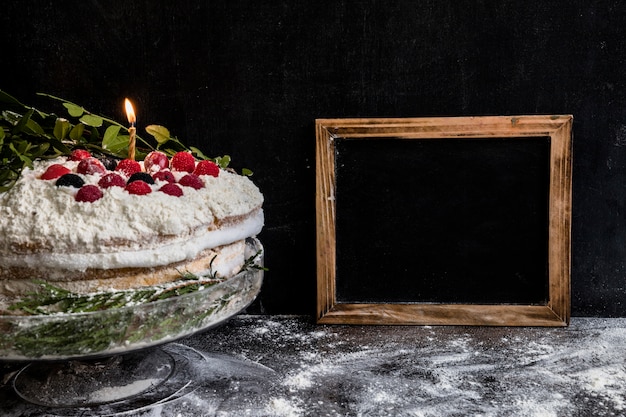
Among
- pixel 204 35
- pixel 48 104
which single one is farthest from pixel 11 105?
pixel 204 35

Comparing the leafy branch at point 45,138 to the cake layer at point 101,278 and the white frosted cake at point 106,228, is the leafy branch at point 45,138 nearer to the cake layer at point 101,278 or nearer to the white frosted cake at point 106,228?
the white frosted cake at point 106,228

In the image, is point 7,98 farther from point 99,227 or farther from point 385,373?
point 385,373

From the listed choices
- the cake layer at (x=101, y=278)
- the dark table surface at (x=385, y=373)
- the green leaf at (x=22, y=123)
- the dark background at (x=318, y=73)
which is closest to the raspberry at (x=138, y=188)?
the cake layer at (x=101, y=278)

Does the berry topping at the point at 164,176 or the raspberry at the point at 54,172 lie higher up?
the raspberry at the point at 54,172

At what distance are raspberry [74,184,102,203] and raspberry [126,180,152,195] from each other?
44mm

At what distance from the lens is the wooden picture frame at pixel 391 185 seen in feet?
4.26

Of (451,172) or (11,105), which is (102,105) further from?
(451,172)

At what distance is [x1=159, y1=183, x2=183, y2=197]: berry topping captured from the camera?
3.02 ft

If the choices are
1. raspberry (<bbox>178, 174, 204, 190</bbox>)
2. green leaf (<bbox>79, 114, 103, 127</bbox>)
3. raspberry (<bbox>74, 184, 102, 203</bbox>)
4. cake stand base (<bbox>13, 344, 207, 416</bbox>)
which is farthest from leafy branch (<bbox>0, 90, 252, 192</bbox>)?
cake stand base (<bbox>13, 344, 207, 416</bbox>)

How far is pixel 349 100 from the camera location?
134cm

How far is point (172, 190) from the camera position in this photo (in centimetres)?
92

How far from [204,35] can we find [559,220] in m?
0.84

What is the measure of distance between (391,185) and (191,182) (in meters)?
0.51

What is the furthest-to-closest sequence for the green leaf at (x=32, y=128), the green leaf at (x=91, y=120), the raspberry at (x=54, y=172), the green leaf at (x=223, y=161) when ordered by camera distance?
the green leaf at (x=223, y=161) < the green leaf at (x=91, y=120) < the green leaf at (x=32, y=128) < the raspberry at (x=54, y=172)
